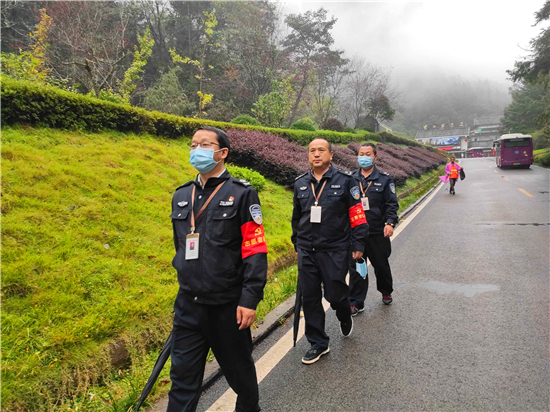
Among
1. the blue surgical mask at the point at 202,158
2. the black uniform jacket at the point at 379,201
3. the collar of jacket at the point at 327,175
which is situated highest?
the blue surgical mask at the point at 202,158

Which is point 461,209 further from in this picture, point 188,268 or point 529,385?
point 188,268

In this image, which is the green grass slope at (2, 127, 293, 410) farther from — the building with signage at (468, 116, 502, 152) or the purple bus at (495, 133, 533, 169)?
the building with signage at (468, 116, 502, 152)

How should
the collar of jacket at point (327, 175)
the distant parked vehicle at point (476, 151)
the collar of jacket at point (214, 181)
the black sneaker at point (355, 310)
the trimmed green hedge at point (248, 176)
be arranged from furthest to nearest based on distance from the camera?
the distant parked vehicle at point (476, 151), the trimmed green hedge at point (248, 176), the black sneaker at point (355, 310), the collar of jacket at point (327, 175), the collar of jacket at point (214, 181)

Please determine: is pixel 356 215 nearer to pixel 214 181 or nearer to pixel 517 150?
pixel 214 181

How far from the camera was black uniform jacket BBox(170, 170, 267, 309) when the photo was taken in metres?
2.05

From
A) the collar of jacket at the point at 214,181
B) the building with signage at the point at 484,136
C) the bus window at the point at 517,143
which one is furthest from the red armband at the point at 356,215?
the building with signage at the point at 484,136

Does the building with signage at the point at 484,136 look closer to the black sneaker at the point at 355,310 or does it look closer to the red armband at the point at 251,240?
the black sneaker at the point at 355,310

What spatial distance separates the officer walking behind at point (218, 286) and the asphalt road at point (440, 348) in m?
0.63

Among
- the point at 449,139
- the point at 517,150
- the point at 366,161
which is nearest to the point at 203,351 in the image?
the point at 366,161

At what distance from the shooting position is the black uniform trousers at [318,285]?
3.08m

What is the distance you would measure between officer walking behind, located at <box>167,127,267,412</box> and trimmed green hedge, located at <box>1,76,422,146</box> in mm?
5791

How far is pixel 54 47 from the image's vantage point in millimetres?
19891

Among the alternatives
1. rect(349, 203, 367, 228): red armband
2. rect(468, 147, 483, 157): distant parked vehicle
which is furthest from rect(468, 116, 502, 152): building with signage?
rect(349, 203, 367, 228): red armband

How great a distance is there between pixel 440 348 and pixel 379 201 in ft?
5.89
